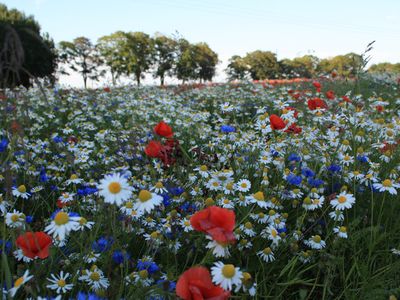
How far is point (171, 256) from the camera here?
2.03 metres

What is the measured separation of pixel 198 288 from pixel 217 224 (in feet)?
0.62

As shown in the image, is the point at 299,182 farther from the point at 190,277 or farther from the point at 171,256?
the point at 190,277

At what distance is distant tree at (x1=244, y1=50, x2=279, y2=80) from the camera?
80.2m

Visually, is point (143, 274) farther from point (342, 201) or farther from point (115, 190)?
point (342, 201)

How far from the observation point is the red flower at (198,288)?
98cm

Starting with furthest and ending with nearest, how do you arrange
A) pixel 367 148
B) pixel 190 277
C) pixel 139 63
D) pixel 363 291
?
pixel 139 63
pixel 367 148
pixel 363 291
pixel 190 277

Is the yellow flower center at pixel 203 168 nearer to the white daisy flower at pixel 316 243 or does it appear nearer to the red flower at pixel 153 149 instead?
the red flower at pixel 153 149

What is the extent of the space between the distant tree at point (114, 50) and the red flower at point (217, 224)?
63.8 meters

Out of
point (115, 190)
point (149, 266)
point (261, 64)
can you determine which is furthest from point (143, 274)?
point (261, 64)

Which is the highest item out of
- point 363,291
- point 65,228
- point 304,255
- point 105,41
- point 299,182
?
point 105,41

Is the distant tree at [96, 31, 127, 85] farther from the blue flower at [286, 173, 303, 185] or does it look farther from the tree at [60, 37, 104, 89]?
the blue flower at [286, 173, 303, 185]

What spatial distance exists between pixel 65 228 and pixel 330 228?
1663mm

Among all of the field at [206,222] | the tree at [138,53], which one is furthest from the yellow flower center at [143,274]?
the tree at [138,53]

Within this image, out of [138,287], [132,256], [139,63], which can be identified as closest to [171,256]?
[132,256]
